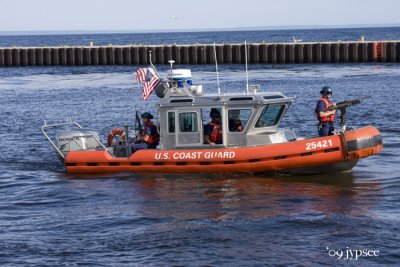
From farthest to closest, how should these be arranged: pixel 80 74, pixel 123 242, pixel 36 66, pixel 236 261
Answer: pixel 36 66 → pixel 80 74 → pixel 123 242 → pixel 236 261

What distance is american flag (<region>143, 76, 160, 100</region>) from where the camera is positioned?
1986cm

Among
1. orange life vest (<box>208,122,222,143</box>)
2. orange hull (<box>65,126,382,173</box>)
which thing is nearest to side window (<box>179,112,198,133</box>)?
orange life vest (<box>208,122,222,143</box>)

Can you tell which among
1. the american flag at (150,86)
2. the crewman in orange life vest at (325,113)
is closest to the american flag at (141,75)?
the american flag at (150,86)

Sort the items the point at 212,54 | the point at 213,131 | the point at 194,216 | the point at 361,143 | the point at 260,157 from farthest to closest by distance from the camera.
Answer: the point at 212,54, the point at 213,131, the point at 260,157, the point at 361,143, the point at 194,216

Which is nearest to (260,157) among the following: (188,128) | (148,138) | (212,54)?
(188,128)

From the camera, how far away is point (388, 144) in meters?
24.8

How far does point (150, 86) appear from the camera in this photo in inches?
784

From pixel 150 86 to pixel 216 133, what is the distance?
181 cm

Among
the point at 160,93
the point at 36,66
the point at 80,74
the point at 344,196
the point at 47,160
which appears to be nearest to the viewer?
the point at 344,196

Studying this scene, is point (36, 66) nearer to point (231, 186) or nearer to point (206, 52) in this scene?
point (206, 52)

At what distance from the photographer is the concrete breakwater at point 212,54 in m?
60.5

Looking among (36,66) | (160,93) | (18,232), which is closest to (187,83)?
(160,93)

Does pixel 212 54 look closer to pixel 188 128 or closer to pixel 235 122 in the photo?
pixel 188 128

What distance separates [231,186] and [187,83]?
2.65 m
